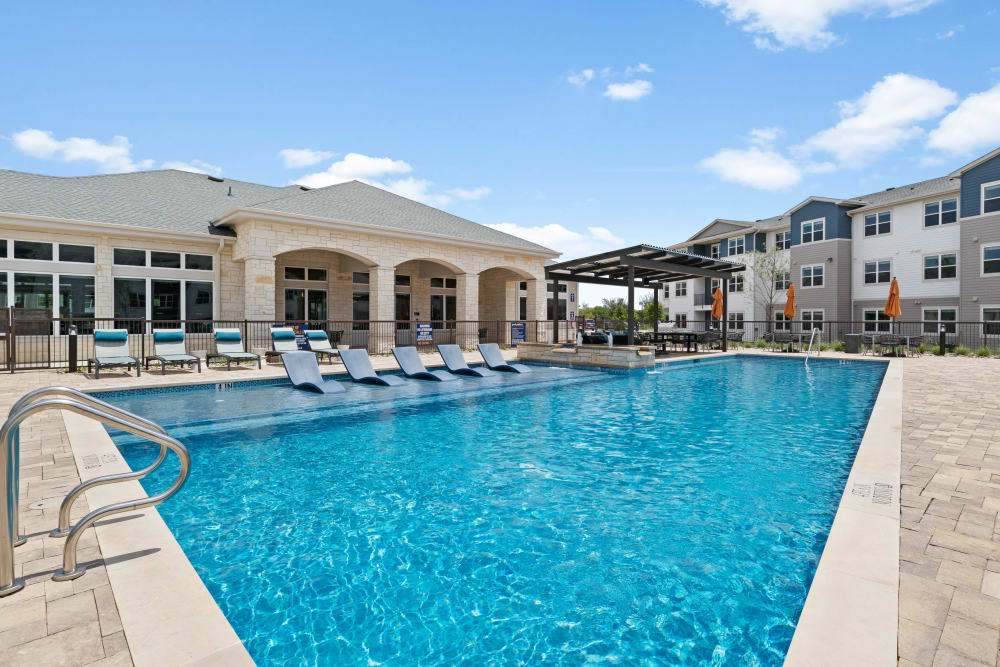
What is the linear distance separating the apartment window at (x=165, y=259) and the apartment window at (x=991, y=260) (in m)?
33.5

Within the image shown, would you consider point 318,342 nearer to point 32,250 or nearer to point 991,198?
point 32,250

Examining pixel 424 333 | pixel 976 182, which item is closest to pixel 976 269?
pixel 976 182

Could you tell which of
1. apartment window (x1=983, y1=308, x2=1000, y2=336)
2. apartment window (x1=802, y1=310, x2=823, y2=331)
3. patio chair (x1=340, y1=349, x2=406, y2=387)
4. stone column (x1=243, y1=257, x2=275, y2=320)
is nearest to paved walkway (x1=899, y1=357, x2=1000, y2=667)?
patio chair (x1=340, y1=349, x2=406, y2=387)

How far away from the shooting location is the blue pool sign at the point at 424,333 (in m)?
18.8

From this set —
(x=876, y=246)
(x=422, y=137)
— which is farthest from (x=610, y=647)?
(x=876, y=246)

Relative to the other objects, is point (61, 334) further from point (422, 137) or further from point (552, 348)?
point (552, 348)

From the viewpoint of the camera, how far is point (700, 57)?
12.7 m

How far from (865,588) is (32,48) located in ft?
65.5

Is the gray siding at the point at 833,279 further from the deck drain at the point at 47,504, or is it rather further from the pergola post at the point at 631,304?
the deck drain at the point at 47,504

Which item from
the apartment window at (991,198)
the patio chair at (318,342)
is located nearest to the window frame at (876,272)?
the apartment window at (991,198)

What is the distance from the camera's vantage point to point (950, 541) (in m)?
3.18

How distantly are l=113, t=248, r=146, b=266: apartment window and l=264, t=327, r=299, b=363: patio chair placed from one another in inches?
206

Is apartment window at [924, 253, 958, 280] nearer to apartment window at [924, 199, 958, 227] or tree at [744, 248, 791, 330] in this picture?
apartment window at [924, 199, 958, 227]

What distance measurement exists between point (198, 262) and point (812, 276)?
32.0 m
